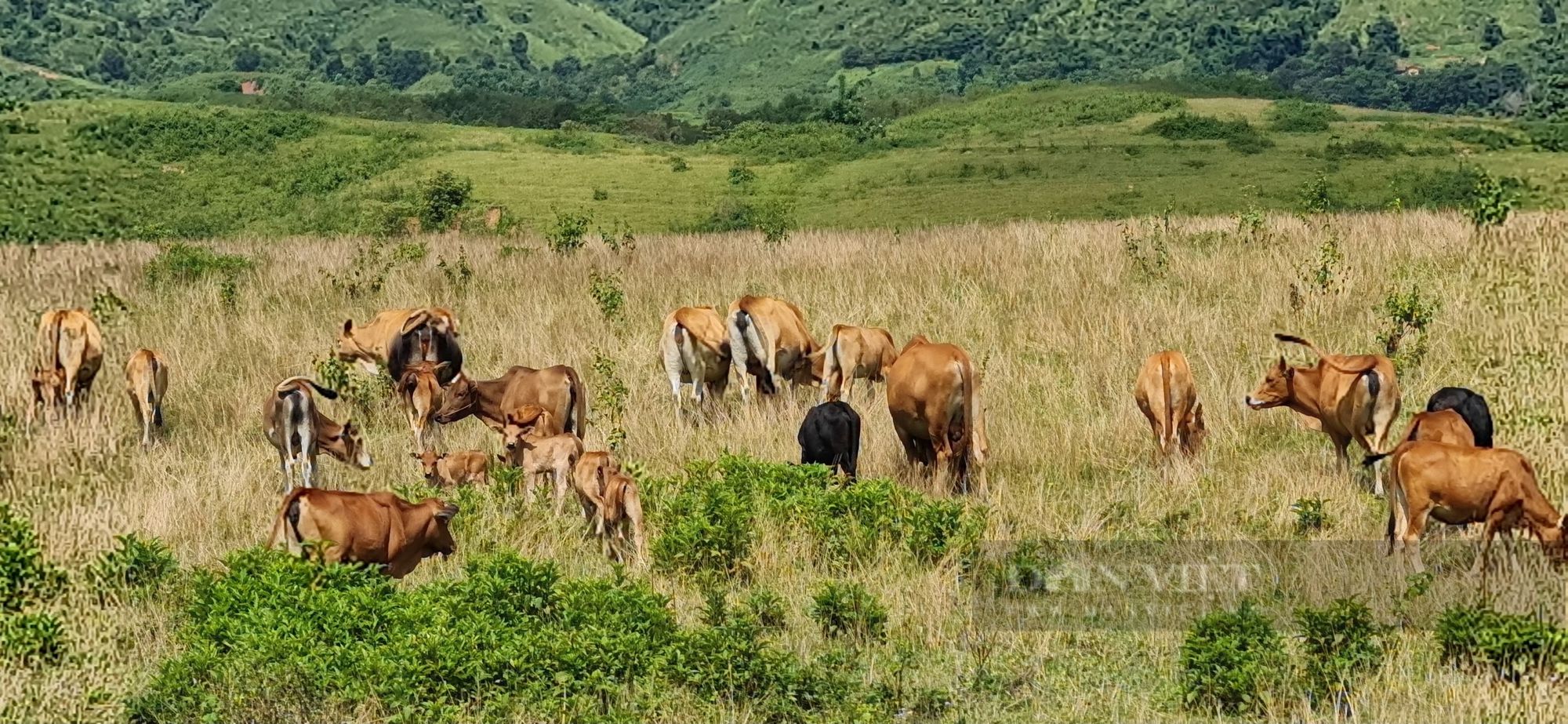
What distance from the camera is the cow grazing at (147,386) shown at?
498 inches

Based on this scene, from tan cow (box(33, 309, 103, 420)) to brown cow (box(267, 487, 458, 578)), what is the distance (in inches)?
224

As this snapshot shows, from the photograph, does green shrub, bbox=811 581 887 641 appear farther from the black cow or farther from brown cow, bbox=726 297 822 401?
brown cow, bbox=726 297 822 401

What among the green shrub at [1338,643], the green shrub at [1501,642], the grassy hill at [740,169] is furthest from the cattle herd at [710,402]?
the grassy hill at [740,169]

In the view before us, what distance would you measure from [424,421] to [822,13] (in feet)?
330

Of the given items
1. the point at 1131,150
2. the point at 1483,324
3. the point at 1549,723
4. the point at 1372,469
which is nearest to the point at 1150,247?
the point at 1483,324

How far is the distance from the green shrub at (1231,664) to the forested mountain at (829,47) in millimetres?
73870

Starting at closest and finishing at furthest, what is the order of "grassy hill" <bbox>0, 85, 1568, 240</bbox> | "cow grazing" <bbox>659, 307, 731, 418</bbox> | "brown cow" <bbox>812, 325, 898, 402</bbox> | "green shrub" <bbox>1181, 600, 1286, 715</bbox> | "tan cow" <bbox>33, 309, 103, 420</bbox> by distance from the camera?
"green shrub" <bbox>1181, 600, 1286, 715</bbox>
"brown cow" <bbox>812, 325, 898, 402</bbox>
"tan cow" <bbox>33, 309, 103, 420</bbox>
"cow grazing" <bbox>659, 307, 731, 418</bbox>
"grassy hill" <bbox>0, 85, 1568, 240</bbox>

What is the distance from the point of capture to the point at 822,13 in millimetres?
110250

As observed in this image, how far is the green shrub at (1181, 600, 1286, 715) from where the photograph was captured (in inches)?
273

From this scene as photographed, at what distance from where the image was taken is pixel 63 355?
13352 mm

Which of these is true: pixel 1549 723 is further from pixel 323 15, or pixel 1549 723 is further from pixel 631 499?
pixel 323 15

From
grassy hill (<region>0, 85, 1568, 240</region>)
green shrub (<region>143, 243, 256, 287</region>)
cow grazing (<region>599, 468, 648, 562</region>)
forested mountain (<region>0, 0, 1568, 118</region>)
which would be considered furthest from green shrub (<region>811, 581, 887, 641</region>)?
forested mountain (<region>0, 0, 1568, 118</region>)

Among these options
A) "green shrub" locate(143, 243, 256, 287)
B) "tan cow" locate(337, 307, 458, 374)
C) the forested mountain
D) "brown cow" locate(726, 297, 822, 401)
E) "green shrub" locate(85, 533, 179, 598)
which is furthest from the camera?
the forested mountain

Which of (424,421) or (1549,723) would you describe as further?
(424,421)
